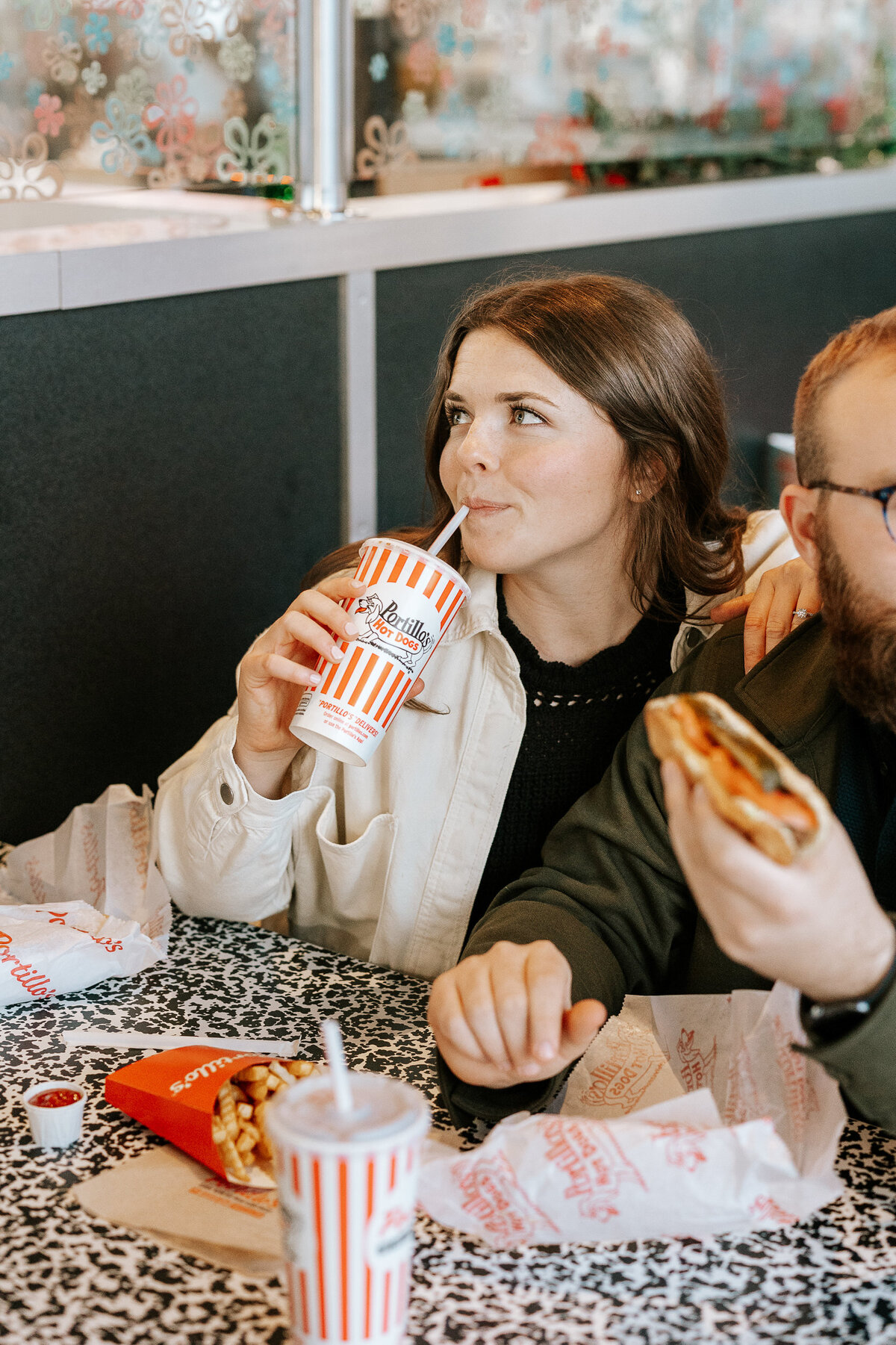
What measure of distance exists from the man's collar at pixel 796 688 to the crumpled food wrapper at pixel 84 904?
61 cm

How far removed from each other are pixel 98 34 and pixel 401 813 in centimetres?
128

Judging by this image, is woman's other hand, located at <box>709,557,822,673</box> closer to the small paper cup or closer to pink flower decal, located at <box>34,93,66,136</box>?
the small paper cup

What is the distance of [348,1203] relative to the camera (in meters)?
0.71

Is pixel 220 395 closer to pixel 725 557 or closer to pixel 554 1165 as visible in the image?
pixel 725 557

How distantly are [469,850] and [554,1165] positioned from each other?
637 mm

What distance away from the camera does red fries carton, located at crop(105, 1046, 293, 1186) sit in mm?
986

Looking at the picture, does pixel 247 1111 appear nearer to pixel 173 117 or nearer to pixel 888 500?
pixel 888 500

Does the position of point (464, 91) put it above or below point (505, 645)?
above

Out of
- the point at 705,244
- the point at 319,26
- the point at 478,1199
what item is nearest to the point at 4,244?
the point at 319,26

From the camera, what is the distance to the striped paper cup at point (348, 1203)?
2.32 feet

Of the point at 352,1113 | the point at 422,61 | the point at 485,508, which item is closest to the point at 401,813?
the point at 485,508

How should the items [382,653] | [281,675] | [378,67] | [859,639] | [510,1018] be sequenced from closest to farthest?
[510,1018]
[859,639]
[382,653]
[281,675]
[378,67]

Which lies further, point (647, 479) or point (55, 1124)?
point (647, 479)

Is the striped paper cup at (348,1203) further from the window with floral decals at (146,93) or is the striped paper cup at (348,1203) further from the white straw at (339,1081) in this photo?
the window with floral decals at (146,93)
